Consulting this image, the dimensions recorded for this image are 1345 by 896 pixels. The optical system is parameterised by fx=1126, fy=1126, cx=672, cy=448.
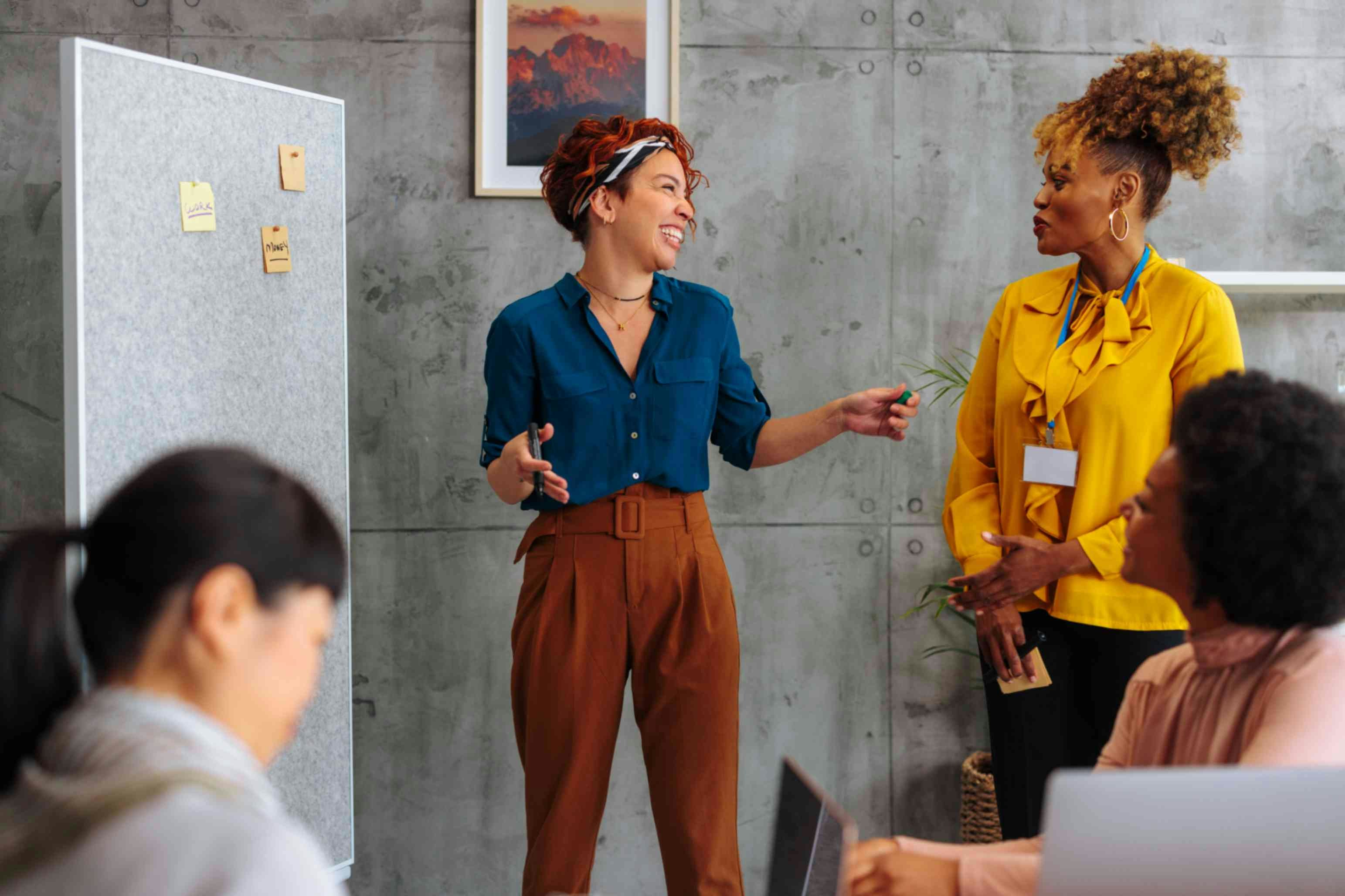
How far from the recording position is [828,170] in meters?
2.94

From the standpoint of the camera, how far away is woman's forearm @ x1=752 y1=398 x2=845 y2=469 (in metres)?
2.24

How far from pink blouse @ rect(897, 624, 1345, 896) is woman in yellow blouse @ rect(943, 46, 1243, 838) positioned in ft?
2.19

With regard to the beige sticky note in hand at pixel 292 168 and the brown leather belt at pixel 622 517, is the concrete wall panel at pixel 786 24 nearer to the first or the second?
the beige sticky note in hand at pixel 292 168

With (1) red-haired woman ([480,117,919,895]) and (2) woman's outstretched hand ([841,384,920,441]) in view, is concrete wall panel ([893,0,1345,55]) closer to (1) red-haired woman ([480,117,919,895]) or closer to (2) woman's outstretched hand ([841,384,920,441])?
(1) red-haired woman ([480,117,919,895])

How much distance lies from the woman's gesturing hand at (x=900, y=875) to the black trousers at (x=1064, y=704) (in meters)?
0.91

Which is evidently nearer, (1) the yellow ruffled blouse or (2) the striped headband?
(1) the yellow ruffled blouse

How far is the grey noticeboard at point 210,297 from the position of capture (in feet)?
6.73

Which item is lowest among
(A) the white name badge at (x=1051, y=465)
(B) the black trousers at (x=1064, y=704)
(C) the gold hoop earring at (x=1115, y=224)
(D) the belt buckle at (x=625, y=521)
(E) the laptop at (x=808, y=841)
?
(B) the black trousers at (x=1064, y=704)

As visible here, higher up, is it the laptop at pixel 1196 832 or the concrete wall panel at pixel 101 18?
the concrete wall panel at pixel 101 18

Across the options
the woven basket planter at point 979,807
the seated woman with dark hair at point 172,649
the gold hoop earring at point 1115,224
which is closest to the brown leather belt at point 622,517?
the gold hoop earring at point 1115,224

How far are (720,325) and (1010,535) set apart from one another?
2.29ft

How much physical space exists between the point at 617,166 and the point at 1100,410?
3.27 feet

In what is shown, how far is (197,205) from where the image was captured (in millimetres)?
2229

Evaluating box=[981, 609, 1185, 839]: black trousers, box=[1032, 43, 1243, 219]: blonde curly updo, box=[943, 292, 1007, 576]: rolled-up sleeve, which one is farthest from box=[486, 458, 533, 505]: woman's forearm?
box=[1032, 43, 1243, 219]: blonde curly updo
